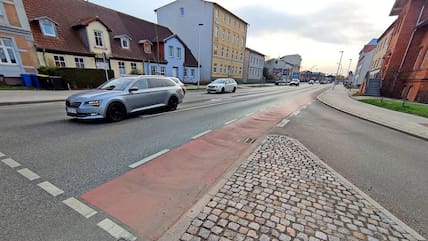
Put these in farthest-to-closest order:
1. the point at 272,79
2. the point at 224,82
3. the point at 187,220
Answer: the point at 272,79
the point at 224,82
the point at 187,220

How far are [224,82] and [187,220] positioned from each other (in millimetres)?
20671

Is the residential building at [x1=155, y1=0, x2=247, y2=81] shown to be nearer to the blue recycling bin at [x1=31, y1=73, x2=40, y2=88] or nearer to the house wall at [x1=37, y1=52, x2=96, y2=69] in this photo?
the house wall at [x1=37, y1=52, x2=96, y2=69]

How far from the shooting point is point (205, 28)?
1419 inches

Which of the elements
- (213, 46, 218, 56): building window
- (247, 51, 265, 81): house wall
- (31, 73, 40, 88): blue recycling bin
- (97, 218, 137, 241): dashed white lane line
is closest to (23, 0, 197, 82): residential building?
(31, 73, 40, 88): blue recycling bin

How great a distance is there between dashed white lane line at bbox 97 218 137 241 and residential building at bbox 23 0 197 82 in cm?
1810

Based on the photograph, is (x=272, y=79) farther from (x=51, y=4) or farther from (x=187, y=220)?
(x=187, y=220)

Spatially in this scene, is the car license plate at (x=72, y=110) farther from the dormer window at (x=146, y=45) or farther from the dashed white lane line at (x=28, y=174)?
the dormer window at (x=146, y=45)

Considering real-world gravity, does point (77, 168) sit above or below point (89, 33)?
below

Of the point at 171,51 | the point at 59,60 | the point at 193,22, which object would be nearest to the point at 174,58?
the point at 171,51

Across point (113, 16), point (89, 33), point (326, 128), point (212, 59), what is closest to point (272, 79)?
point (212, 59)

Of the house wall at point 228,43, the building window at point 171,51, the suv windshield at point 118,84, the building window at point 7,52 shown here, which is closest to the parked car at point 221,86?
the building window at point 171,51

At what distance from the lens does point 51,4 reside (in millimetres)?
20078

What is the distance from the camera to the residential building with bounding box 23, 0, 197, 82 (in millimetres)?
18062

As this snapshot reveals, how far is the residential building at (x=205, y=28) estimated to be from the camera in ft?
116
